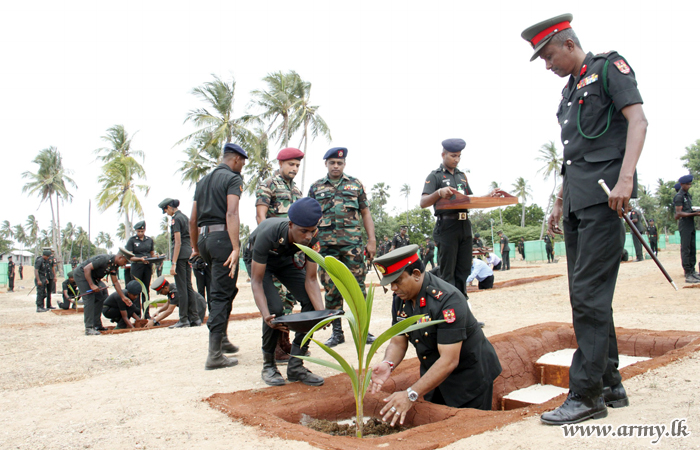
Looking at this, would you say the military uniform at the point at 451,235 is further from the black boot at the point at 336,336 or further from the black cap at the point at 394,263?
the black cap at the point at 394,263

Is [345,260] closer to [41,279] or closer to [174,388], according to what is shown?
[174,388]

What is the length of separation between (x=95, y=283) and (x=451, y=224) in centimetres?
560

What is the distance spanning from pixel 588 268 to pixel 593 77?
926mm

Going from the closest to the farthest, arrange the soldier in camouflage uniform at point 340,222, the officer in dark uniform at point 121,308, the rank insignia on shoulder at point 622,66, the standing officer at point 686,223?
1. the rank insignia on shoulder at point 622,66
2. the soldier in camouflage uniform at point 340,222
3. the standing officer at point 686,223
4. the officer in dark uniform at point 121,308

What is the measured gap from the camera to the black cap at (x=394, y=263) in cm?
276

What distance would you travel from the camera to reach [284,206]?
4.80 meters

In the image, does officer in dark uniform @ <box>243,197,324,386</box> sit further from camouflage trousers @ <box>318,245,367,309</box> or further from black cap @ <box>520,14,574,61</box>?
black cap @ <box>520,14,574,61</box>

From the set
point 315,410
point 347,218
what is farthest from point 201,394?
A: point 347,218

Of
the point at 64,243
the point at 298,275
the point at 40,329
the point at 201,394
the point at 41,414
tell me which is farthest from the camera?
the point at 64,243

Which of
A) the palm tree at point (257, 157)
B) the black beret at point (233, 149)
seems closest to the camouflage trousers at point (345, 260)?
the black beret at point (233, 149)

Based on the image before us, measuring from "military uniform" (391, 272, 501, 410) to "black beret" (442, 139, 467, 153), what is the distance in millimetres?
2386

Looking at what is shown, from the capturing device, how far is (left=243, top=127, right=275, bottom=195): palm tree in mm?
25688

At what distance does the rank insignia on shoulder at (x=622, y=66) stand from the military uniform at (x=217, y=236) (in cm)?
293

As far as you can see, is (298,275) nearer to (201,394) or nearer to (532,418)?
(201,394)
